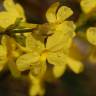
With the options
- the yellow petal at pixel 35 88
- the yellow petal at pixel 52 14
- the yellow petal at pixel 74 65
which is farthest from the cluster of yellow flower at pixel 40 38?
the yellow petal at pixel 35 88

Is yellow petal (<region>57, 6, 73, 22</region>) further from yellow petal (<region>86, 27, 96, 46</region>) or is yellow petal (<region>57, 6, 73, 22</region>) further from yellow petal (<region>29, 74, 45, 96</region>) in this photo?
yellow petal (<region>29, 74, 45, 96</region>)

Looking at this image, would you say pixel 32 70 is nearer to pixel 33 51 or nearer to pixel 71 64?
pixel 33 51

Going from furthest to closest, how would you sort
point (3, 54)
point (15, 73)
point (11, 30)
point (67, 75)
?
point (67, 75), point (15, 73), point (3, 54), point (11, 30)

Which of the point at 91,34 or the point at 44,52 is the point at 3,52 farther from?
the point at 91,34

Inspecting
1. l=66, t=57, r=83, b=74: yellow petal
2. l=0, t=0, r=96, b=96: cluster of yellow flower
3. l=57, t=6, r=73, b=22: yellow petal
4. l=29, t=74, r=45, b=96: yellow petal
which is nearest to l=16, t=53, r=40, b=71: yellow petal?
l=0, t=0, r=96, b=96: cluster of yellow flower

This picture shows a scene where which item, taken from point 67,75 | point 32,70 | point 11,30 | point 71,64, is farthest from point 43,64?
point 67,75

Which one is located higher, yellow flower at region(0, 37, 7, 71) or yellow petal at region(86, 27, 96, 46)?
yellow petal at region(86, 27, 96, 46)

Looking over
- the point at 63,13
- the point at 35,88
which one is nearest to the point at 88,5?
the point at 63,13
